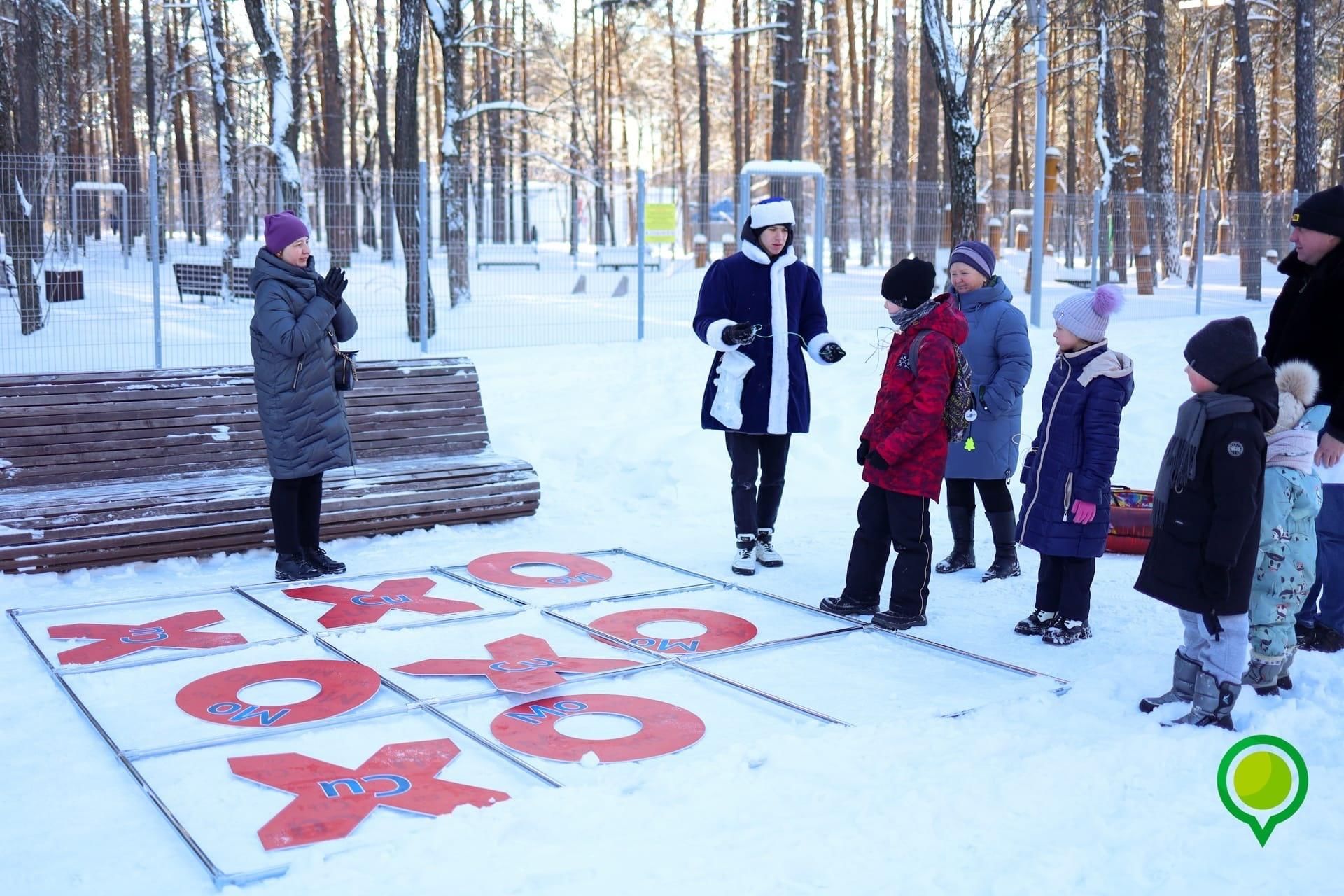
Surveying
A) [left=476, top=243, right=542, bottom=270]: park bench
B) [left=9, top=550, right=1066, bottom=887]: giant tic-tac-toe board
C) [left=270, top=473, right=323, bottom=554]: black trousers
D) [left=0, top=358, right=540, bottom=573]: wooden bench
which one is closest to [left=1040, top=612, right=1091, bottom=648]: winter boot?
[left=9, top=550, right=1066, bottom=887]: giant tic-tac-toe board

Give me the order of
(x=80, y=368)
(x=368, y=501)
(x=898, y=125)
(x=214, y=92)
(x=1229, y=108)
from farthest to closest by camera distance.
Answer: (x=1229, y=108) < (x=898, y=125) < (x=214, y=92) < (x=80, y=368) < (x=368, y=501)

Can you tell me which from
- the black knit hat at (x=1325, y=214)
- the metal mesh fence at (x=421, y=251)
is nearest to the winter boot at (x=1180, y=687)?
the black knit hat at (x=1325, y=214)

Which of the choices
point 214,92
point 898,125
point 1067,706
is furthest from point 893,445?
point 898,125

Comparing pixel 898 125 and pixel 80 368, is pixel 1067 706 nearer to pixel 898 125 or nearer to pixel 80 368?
pixel 80 368

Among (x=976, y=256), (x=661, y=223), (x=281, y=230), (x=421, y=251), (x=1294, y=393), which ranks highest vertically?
(x=661, y=223)

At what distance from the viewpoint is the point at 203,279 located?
45.1 feet

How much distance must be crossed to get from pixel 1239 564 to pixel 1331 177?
117ft

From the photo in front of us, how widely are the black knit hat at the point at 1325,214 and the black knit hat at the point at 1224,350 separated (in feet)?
3.47

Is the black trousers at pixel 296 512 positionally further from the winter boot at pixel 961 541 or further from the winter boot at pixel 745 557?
the winter boot at pixel 961 541

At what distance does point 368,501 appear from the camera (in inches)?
284

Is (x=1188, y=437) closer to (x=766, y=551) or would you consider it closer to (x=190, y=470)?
(x=766, y=551)

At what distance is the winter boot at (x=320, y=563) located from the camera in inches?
258

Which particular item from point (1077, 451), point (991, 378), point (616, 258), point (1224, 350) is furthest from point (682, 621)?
point (616, 258)

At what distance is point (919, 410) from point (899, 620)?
3.29ft
